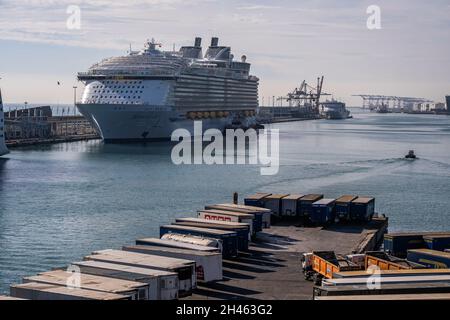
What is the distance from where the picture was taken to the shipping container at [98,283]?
61.4ft

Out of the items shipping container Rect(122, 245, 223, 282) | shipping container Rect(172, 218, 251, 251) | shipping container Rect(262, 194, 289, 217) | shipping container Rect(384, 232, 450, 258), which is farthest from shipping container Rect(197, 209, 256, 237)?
shipping container Rect(122, 245, 223, 282)

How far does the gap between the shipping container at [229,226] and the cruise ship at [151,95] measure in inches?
2238

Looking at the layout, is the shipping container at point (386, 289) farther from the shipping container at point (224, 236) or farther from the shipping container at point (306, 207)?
the shipping container at point (306, 207)

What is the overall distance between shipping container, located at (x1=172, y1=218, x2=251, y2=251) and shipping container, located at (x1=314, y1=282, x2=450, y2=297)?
777 centimetres

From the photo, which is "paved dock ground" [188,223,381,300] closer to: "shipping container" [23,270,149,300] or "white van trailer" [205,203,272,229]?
"white van trailer" [205,203,272,229]

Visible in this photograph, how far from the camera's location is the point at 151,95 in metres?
88.3

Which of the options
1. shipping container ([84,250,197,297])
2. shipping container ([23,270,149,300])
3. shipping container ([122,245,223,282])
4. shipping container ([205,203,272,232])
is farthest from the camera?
shipping container ([205,203,272,232])

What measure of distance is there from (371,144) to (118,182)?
5492cm

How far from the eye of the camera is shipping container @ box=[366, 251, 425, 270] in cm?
2255

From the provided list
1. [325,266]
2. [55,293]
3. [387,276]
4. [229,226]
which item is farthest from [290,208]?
[55,293]

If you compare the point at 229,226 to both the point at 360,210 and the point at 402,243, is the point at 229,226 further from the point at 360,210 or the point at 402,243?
the point at 360,210

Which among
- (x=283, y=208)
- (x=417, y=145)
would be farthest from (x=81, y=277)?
(x=417, y=145)

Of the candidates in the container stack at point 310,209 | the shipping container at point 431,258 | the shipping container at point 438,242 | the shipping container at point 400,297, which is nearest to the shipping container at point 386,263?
the shipping container at point 431,258
